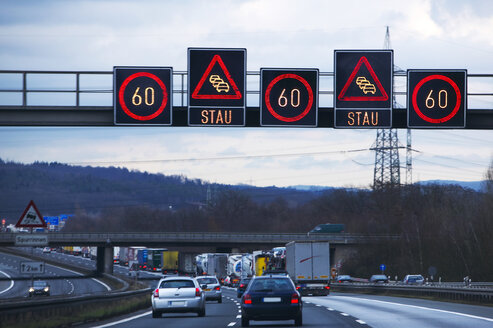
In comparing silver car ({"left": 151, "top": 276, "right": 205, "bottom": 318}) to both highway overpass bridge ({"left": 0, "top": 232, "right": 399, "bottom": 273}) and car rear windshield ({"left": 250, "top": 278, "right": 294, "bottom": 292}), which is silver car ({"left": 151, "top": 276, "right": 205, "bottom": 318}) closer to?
car rear windshield ({"left": 250, "top": 278, "right": 294, "bottom": 292})

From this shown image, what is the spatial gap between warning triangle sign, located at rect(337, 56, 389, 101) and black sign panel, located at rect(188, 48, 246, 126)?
9.91 feet

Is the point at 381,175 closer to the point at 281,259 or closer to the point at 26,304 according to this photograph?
the point at 281,259

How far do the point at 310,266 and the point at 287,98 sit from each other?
33317 mm

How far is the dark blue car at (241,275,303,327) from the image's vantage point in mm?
23438

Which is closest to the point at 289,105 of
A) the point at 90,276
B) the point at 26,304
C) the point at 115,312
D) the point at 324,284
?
the point at 26,304

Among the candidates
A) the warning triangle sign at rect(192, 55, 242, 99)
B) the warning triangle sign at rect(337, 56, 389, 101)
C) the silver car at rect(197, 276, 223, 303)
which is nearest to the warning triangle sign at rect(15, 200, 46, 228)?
the warning triangle sign at rect(192, 55, 242, 99)

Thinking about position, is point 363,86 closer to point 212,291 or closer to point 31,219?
point 31,219

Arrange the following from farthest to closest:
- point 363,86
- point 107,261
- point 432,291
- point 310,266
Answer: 1. point 107,261
2. point 310,266
3. point 432,291
4. point 363,86

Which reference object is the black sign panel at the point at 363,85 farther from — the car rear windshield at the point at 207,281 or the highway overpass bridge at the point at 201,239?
the highway overpass bridge at the point at 201,239

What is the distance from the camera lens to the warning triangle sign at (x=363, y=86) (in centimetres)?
2533

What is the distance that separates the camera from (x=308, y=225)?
572 ft

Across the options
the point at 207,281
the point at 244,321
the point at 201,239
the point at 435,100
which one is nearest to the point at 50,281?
the point at 201,239

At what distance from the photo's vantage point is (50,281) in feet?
381

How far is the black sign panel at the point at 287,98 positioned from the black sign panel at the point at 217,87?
64cm
